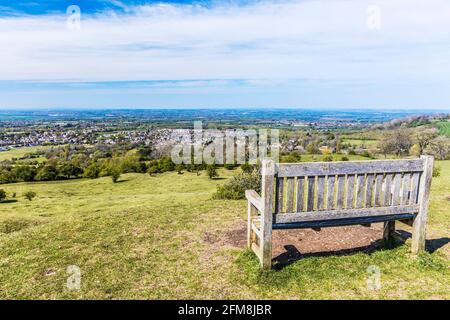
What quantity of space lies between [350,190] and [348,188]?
0.21 feet

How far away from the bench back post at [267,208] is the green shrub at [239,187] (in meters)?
6.89

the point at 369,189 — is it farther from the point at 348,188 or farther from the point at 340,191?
the point at 340,191

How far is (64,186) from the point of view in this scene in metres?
45.6

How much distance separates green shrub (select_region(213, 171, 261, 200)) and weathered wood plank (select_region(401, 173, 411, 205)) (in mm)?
7117

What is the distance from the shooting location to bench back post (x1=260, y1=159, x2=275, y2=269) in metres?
5.34

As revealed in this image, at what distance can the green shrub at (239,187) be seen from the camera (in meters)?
12.9

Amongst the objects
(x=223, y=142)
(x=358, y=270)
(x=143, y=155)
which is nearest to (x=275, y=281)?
(x=358, y=270)

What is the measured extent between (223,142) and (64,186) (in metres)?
23.1

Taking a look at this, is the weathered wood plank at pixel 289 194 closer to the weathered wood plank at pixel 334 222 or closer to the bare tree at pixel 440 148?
the weathered wood plank at pixel 334 222

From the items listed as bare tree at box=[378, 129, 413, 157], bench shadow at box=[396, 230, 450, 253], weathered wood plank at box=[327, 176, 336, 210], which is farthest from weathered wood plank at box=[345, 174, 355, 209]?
bare tree at box=[378, 129, 413, 157]

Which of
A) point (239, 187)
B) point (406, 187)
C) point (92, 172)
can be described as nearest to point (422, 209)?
point (406, 187)

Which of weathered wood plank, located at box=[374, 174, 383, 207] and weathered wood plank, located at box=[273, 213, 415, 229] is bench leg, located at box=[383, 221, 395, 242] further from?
weathered wood plank, located at box=[374, 174, 383, 207]

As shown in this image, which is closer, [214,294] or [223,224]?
[214,294]
